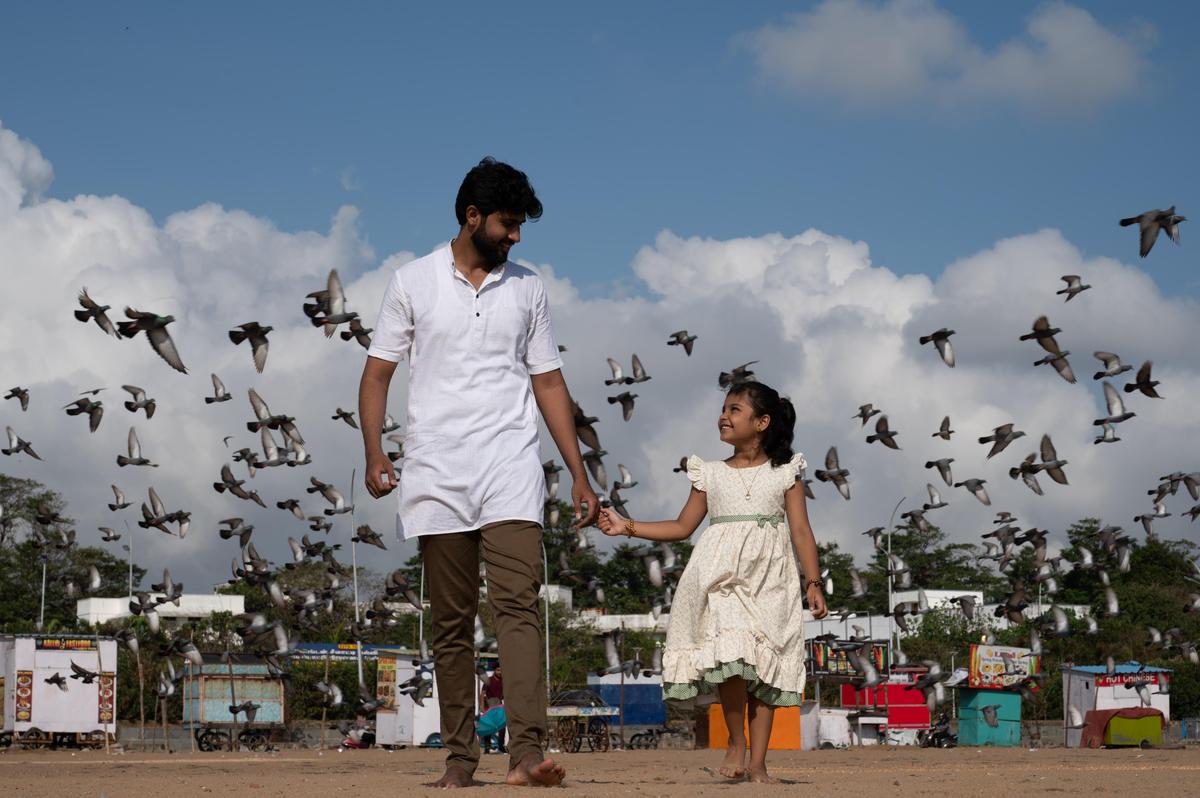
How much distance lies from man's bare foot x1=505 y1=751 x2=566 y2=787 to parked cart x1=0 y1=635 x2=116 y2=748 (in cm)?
2608

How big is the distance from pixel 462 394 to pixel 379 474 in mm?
461

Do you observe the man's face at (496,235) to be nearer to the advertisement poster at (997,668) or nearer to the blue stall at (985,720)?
the advertisement poster at (997,668)

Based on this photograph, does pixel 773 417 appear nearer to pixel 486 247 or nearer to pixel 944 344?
pixel 486 247

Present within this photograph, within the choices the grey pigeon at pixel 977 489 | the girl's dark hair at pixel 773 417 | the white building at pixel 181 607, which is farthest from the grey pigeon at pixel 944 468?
the white building at pixel 181 607

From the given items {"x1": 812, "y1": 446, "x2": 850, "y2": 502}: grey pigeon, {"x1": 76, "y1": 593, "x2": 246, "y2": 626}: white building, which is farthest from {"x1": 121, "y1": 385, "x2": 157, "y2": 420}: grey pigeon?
{"x1": 76, "y1": 593, "x2": 246, "y2": 626}: white building

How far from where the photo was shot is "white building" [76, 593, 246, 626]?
83.2 metres

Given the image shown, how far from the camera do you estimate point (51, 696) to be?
31.4 metres

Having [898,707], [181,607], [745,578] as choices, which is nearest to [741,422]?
[745,578]

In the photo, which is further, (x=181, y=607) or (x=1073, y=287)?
(x=181, y=607)

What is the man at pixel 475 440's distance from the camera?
6.19m

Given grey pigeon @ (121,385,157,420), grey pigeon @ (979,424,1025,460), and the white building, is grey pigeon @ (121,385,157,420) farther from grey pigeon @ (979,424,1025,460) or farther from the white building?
the white building

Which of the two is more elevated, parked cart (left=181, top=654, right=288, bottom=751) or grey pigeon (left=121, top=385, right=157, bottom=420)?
grey pigeon (left=121, top=385, right=157, bottom=420)

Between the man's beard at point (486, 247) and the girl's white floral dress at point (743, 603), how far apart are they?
1838 mm

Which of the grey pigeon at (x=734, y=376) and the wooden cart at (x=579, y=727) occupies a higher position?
the grey pigeon at (x=734, y=376)
